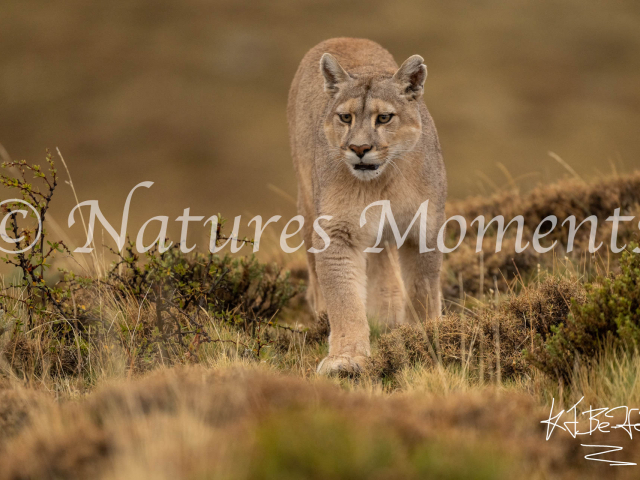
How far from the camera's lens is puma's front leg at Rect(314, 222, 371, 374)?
507 cm

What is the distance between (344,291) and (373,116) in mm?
1245

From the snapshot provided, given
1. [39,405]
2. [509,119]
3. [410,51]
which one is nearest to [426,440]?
[39,405]

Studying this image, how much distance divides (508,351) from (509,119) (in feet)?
125

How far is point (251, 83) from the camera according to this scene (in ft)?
157

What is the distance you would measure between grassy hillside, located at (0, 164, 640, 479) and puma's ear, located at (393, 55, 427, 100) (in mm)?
1662

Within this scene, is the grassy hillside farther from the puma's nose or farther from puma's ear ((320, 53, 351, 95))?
puma's ear ((320, 53, 351, 95))

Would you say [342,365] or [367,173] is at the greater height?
[367,173]

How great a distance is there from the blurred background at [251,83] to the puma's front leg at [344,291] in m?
28.0

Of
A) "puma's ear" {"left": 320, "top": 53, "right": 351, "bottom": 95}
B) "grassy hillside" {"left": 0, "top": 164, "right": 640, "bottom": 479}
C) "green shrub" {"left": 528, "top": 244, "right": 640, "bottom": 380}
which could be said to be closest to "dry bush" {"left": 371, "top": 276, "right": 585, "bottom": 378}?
"grassy hillside" {"left": 0, "top": 164, "right": 640, "bottom": 479}

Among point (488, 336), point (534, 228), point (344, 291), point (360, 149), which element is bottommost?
point (488, 336)

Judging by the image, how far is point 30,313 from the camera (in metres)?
4.97
